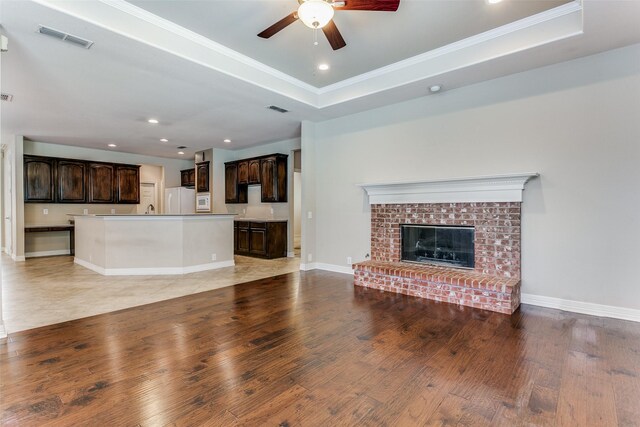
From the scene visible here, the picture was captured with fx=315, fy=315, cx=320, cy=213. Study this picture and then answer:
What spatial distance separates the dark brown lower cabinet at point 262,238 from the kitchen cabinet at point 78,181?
3.60 m

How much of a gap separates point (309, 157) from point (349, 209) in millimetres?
1253

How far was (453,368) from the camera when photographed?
223 cm

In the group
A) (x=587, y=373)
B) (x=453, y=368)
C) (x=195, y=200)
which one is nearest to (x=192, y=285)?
(x=453, y=368)

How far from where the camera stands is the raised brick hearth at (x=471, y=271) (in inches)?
138

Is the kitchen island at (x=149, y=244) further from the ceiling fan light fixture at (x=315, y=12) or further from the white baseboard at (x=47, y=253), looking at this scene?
the ceiling fan light fixture at (x=315, y=12)

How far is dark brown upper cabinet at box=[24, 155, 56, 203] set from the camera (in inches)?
285

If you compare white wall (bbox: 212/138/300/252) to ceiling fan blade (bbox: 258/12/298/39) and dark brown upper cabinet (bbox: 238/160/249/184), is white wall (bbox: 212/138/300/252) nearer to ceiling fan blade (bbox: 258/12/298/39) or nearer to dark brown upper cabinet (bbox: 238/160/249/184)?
dark brown upper cabinet (bbox: 238/160/249/184)

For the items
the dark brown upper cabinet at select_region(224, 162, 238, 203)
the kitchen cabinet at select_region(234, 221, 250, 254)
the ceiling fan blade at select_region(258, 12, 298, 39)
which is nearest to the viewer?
the ceiling fan blade at select_region(258, 12, 298, 39)

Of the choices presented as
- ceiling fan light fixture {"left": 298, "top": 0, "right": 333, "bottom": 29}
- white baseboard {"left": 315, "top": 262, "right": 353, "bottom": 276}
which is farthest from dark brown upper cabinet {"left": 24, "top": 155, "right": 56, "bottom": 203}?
ceiling fan light fixture {"left": 298, "top": 0, "right": 333, "bottom": 29}

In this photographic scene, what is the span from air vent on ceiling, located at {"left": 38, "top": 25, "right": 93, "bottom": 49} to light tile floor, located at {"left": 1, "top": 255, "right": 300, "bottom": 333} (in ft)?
8.96

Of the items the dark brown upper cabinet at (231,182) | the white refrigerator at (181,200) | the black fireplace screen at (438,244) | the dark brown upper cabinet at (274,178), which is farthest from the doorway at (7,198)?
the black fireplace screen at (438,244)

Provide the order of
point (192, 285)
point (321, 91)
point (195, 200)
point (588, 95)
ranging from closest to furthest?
point (588, 95) < point (192, 285) < point (321, 91) < point (195, 200)

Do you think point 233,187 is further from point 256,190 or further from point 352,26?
point 352,26

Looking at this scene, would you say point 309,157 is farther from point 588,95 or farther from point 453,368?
point 453,368
